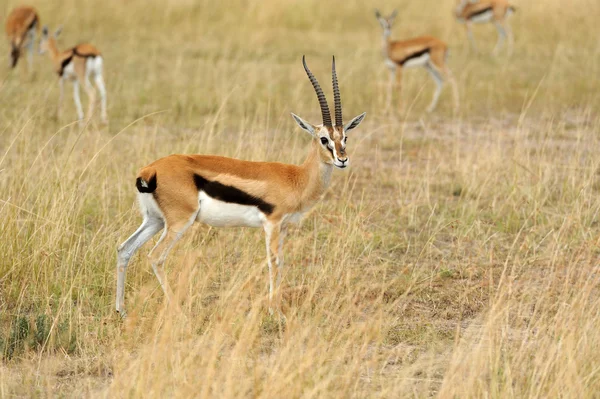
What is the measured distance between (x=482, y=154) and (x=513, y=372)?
4124mm

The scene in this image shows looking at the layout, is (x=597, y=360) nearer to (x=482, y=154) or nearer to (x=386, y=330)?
(x=386, y=330)

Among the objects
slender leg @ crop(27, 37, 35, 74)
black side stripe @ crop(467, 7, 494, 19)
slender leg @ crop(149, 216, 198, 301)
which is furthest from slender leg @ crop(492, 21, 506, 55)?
slender leg @ crop(149, 216, 198, 301)

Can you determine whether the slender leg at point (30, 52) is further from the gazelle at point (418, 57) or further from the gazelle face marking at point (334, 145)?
the gazelle face marking at point (334, 145)

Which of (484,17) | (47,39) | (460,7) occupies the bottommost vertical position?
(47,39)

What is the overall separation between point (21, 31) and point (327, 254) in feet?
28.3

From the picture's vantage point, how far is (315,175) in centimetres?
535

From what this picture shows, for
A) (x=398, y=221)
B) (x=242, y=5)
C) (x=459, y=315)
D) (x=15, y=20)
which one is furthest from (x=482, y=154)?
(x=242, y=5)

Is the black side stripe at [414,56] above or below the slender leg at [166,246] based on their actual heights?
above

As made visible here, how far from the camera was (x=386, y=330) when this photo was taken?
475 cm

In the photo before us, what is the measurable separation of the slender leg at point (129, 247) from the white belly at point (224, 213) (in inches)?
10.7

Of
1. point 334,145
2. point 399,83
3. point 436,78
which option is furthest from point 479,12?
point 334,145

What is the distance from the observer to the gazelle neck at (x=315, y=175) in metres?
5.33

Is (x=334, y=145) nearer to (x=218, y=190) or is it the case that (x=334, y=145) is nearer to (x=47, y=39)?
(x=218, y=190)

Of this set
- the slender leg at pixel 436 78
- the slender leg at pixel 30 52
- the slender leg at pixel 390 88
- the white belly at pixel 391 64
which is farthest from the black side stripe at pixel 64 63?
the slender leg at pixel 436 78
